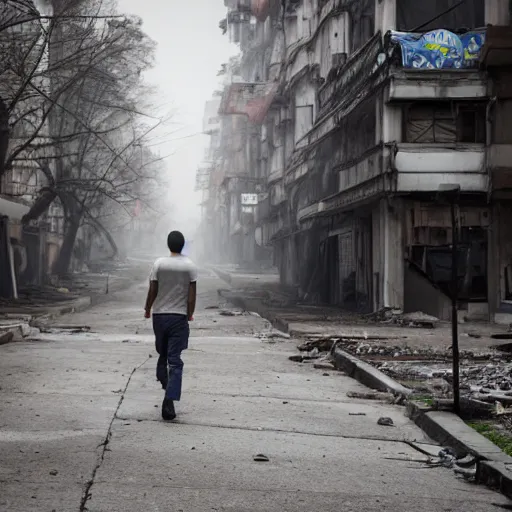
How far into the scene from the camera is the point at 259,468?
5.76 metres

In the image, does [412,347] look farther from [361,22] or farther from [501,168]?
[361,22]

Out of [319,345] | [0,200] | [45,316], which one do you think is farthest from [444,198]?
[0,200]

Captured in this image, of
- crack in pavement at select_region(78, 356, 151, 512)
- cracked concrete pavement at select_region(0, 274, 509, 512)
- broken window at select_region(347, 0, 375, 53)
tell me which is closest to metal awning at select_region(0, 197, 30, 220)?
broken window at select_region(347, 0, 375, 53)

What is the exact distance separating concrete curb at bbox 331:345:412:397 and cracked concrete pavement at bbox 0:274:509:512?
234mm

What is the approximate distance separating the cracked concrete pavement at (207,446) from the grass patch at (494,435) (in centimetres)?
50

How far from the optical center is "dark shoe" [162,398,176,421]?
743cm

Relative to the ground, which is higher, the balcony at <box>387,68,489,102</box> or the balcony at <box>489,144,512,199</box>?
the balcony at <box>387,68,489,102</box>

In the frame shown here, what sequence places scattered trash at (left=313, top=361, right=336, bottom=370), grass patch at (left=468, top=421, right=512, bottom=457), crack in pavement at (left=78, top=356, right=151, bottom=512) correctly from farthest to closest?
scattered trash at (left=313, top=361, right=336, bottom=370)
grass patch at (left=468, top=421, right=512, bottom=457)
crack in pavement at (left=78, top=356, right=151, bottom=512)

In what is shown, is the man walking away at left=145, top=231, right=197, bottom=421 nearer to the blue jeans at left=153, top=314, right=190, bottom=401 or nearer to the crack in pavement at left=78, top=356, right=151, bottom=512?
the blue jeans at left=153, top=314, right=190, bottom=401

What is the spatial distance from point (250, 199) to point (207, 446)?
5123 centimetres

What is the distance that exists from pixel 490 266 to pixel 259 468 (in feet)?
60.6

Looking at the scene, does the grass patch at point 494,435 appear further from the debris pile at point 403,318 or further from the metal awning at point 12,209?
the metal awning at point 12,209

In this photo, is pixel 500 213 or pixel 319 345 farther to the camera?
pixel 500 213

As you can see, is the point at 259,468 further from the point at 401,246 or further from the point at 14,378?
the point at 401,246
